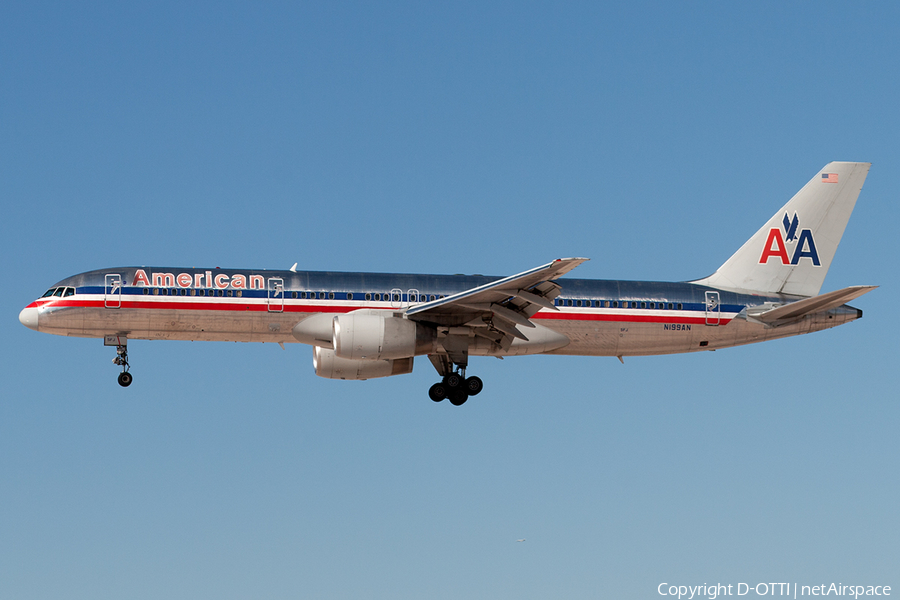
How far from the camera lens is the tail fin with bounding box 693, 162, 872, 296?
4753cm

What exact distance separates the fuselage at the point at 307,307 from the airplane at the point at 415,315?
0.13ft

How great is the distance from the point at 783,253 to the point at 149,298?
84.2ft

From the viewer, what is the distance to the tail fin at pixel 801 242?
47531 mm

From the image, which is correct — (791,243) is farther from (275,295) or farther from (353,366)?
(275,295)

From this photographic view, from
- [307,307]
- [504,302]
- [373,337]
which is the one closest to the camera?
[373,337]

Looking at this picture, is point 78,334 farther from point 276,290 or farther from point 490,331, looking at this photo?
point 490,331

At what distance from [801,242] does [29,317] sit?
30.9 m

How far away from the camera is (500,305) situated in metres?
40.7

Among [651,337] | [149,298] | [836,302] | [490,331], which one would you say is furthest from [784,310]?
[149,298]

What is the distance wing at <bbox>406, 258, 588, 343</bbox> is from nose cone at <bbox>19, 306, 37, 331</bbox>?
1370 centimetres

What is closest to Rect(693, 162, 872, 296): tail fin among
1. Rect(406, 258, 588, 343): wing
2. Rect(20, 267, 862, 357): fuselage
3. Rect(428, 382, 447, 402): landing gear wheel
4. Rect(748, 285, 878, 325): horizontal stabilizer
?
Rect(748, 285, 878, 325): horizontal stabilizer

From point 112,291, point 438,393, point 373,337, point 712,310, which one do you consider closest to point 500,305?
point 438,393

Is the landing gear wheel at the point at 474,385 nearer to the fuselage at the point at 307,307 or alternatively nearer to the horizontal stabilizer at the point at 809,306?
the fuselage at the point at 307,307

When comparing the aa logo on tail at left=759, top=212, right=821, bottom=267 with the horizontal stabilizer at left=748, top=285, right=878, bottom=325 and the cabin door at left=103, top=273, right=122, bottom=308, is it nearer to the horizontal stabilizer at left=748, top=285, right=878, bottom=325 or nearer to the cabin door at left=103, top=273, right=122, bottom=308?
the horizontal stabilizer at left=748, top=285, right=878, bottom=325
